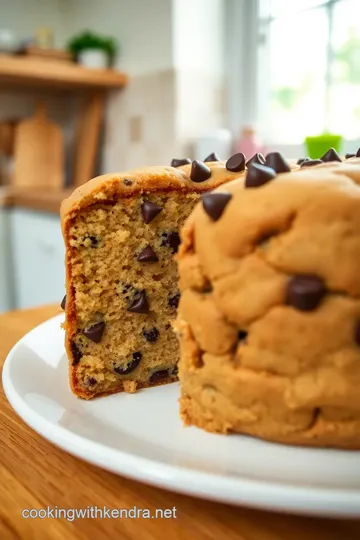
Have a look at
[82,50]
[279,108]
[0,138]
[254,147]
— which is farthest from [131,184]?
[0,138]

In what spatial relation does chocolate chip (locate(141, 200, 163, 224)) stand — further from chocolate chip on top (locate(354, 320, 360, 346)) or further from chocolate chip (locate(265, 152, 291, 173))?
chocolate chip on top (locate(354, 320, 360, 346))

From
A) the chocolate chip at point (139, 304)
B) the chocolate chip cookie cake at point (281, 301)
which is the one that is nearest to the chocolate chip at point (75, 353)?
the chocolate chip at point (139, 304)

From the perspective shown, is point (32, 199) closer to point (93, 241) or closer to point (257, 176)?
point (93, 241)

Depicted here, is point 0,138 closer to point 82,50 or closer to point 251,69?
point 82,50

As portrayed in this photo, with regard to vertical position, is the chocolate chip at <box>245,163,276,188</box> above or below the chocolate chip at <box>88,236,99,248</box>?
above

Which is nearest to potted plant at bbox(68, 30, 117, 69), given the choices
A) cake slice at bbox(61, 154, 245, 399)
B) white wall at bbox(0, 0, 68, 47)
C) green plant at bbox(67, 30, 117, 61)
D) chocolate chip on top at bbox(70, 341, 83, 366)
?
green plant at bbox(67, 30, 117, 61)
